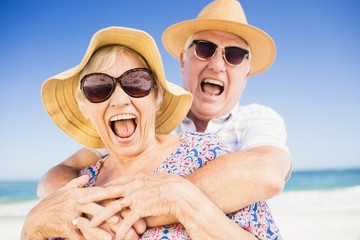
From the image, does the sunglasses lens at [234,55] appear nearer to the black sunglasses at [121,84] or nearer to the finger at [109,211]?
the black sunglasses at [121,84]

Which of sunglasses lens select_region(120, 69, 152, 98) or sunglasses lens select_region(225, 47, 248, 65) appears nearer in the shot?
sunglasses lens select_region(120, 69, 152, 98)

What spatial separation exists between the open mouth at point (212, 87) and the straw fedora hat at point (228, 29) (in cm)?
41

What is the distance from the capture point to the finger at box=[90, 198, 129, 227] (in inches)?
76.4

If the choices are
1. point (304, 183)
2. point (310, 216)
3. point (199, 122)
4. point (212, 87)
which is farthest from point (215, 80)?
point (304, 183)

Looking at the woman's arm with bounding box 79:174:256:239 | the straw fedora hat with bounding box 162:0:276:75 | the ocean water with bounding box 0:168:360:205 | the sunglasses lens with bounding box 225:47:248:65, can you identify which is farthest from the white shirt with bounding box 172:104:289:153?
the ocean water with bounding box 0:168:360:205

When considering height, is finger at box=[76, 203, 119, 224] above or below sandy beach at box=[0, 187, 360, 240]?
below

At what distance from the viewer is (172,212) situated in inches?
76.9

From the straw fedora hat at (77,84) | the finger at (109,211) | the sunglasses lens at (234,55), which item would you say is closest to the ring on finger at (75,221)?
the finger at (109,211)

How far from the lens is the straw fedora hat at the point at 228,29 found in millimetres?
3533

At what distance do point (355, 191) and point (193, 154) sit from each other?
842 inches

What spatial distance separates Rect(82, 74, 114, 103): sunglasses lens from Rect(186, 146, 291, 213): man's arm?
23.2 inches

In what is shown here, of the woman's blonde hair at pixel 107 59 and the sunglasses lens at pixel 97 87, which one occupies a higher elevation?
the woman's blonde hair at pixel 107 59

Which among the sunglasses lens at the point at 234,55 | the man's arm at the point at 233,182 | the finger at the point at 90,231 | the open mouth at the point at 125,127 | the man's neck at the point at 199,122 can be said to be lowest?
the finger at the point at 90,231

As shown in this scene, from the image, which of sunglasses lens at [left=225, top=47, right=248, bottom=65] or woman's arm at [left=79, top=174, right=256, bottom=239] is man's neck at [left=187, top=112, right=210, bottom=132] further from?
woman's arm at [left=79, top=174, right=256, bottom=239]
